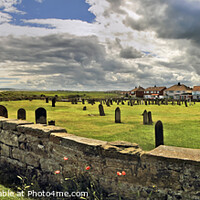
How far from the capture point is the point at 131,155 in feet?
12.5

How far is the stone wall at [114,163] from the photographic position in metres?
3.40

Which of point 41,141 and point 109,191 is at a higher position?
point 41,141

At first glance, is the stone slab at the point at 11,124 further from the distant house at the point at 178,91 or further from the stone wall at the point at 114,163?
the distant house at the point at 178,91

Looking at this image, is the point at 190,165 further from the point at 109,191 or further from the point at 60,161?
the point at 60,161

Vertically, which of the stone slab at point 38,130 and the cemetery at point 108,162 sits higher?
the stone slab at point 38,130

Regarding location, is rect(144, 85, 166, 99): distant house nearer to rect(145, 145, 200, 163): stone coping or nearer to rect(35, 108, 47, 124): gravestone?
rect(35, 108, 47, 124): gravestone

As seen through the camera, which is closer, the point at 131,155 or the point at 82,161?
the point at 131,155

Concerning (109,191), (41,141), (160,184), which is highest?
(41,141)

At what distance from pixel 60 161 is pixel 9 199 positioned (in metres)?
1.38

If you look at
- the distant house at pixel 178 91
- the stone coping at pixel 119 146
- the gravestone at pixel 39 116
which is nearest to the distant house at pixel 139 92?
the distant house at pixel 178 91

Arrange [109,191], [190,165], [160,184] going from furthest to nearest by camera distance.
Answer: [109,191]
[160,184]
[190,165]

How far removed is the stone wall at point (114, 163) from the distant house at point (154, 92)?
335 feet

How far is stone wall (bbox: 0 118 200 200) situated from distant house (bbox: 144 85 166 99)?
102146 millimetres

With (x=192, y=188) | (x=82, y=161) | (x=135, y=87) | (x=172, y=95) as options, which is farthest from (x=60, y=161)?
(x=135, y=87)
